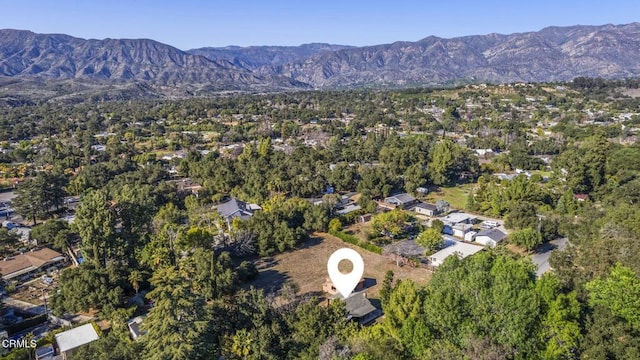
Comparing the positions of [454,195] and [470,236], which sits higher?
[470,236]

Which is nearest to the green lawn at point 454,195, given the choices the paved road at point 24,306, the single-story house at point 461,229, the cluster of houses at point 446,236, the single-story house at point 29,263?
the cluster of houses at point 446,236

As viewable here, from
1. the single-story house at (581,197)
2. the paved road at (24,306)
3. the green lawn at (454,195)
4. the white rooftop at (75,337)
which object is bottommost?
the green lawn at (454,195)

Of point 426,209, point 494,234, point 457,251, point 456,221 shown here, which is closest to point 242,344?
point 457,251

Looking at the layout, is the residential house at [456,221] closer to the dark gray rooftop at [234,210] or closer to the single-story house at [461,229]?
the single-story house at [461,229]

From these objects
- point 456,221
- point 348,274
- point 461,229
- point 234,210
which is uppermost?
point 348,274

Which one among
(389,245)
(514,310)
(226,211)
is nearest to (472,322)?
(514,310)

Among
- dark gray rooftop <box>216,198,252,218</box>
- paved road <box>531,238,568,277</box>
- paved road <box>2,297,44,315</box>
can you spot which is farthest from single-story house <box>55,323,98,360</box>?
paved road <box>531,238,568,277</box>

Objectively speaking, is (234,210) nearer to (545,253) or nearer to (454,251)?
(454,251)
